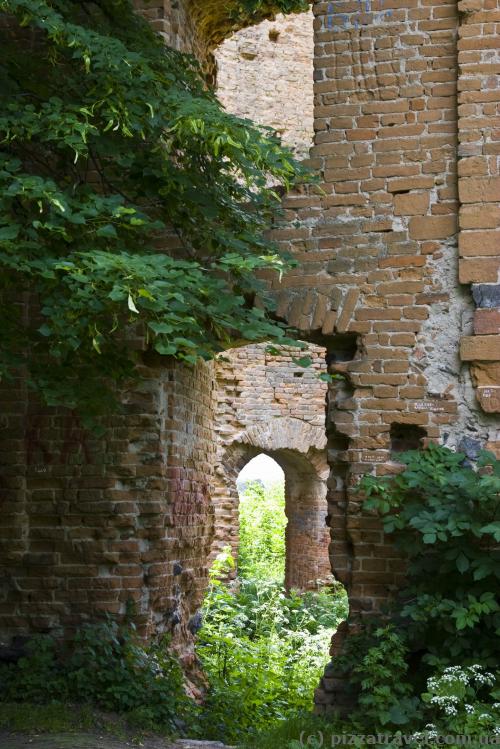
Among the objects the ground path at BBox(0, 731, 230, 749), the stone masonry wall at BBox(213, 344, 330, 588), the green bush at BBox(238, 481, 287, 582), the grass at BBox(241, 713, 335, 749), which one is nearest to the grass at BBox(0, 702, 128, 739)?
the ground path at BBox(0, 731, 230, 749)

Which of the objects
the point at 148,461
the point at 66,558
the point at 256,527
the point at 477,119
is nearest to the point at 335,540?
the point at 148,461

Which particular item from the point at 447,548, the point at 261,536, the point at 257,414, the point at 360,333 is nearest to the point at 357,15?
the point at 360,333

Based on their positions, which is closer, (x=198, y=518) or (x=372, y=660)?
(x=372, y=660)

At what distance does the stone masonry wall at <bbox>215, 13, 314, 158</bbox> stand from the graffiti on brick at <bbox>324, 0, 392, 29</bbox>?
285 inches

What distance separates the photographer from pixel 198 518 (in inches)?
303

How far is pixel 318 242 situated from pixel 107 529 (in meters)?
2.63

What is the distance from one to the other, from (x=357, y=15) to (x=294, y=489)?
938cm

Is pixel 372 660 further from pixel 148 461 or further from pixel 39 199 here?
pixel 39 199

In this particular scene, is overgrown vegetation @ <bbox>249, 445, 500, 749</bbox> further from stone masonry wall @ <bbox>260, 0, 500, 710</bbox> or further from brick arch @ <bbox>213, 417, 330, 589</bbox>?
brick arch @ <bbox>213, 417, 330, 589</bbox>

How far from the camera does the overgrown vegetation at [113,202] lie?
4.77m

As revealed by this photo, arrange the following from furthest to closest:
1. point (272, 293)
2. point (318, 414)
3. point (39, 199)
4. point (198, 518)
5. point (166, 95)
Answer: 1. point (318, 414)
2. point (198, 518)
3. point (272, 293)
4. point (166, 95)
5. point (39, 199)

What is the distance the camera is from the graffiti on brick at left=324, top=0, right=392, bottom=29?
6949 millimetres

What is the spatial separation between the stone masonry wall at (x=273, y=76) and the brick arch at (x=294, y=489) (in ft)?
14.8

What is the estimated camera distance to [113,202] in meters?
5.14
